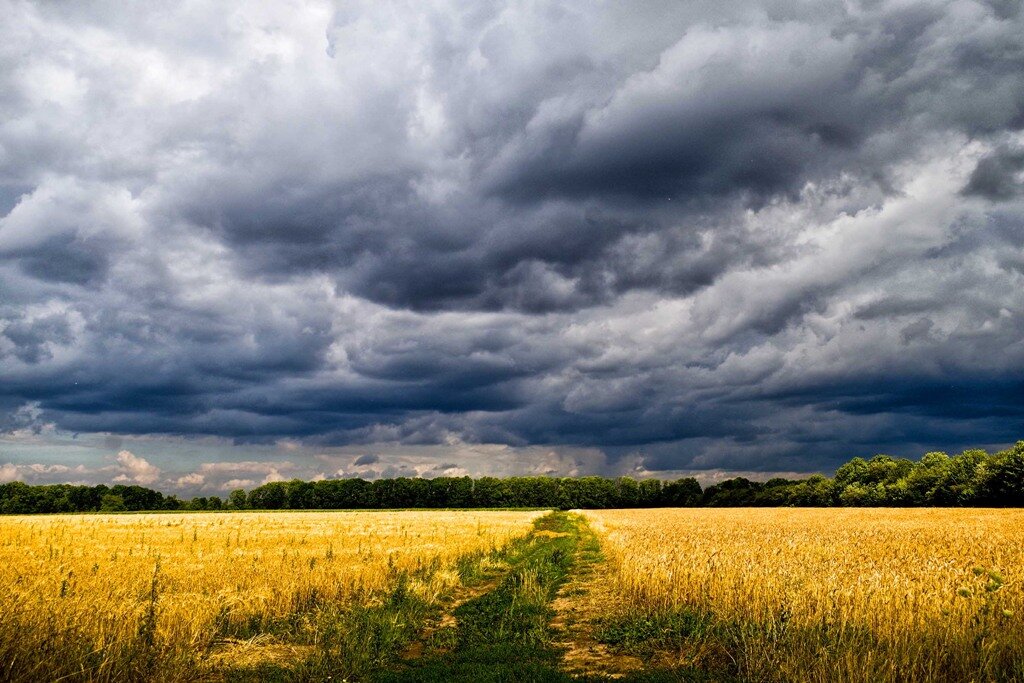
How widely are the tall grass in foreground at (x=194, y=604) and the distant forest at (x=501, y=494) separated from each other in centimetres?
11423

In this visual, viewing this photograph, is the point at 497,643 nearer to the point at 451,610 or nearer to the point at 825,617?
the point at 451,610

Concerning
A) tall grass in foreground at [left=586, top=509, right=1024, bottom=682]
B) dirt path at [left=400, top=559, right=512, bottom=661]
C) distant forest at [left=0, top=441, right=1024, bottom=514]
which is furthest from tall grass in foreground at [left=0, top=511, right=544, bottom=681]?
distant forest at [left=0, top=441, right=1024, bottom=514]

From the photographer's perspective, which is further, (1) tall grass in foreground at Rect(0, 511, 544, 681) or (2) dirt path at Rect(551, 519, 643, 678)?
(2) dirt path at Rect(551, 519, 643, 678)

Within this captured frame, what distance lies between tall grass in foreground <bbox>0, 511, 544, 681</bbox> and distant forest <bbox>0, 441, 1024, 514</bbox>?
375ft

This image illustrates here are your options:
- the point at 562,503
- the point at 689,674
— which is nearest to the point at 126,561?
the point at 689,674

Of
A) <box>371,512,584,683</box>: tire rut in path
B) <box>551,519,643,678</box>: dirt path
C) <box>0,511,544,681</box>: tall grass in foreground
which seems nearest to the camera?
<box>0,511,544,681</box>: tall grass in foreground

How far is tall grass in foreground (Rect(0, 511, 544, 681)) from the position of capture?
9391 mm

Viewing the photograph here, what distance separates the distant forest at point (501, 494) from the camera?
129 metres

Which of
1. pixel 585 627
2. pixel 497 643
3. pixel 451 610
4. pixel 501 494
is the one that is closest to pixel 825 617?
pixel 585 627

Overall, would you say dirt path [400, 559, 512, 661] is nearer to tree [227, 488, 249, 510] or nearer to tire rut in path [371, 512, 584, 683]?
tire rut in path [371, 512, 584, 683]

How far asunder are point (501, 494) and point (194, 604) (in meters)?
167

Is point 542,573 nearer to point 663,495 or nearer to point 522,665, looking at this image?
point 522,665

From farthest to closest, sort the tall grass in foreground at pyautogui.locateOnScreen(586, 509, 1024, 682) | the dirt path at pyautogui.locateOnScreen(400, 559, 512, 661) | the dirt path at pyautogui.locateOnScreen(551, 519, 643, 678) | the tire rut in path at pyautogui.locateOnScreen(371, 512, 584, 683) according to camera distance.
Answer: the dirt path at pyautogui.locateOnScreen(400, 559, 512, 661) < the dirt path at pyautogui.locateOnScreen(551, 519, 643, 678) < the tire rut in path at pyautogui.locateOnScreen(371, 512, 584, 683) < the tall grass in foreground at pyautogui.locateOnScreen(586, 509, 1024, 682)

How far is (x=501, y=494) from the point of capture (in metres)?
176
